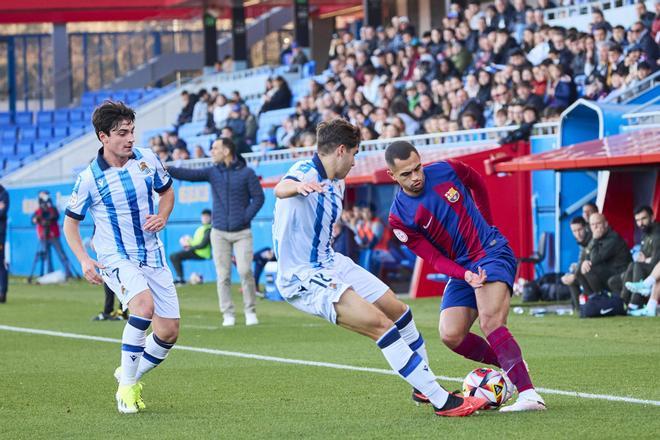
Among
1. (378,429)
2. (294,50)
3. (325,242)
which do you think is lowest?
(378,429)

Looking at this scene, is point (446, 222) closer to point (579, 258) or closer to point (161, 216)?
point (161, 216)

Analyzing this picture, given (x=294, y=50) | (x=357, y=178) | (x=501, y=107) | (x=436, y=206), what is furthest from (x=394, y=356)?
(x=294, y=50)

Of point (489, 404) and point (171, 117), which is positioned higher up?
point (171, 117)

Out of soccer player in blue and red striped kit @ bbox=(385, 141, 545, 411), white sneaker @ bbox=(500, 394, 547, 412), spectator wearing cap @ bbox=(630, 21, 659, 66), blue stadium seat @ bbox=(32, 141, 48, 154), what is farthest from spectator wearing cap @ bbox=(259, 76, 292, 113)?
white sneaker @ bbox=(500, 394, 547, 412)

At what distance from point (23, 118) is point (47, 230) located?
14.6 m

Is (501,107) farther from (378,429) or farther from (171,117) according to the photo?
(171,117)

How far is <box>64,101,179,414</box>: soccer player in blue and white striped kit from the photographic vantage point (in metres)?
8.38

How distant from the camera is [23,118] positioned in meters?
42.8

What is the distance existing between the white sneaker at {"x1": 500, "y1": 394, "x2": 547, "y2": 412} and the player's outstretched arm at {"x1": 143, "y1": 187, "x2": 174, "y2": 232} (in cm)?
251

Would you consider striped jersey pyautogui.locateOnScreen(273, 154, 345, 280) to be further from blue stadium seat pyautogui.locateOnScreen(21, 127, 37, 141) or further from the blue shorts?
blue stadium seat pyautogui.locateOnScreen(21, 127, 37, 141)

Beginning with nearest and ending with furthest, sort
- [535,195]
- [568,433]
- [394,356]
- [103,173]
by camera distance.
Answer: [568,433] < [394,356] < [103,173] < [535,195]

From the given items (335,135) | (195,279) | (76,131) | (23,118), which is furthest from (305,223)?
(23,118)

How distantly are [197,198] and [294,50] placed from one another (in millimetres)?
10784

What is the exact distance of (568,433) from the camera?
7.00 metres
